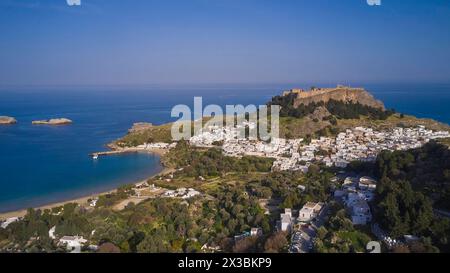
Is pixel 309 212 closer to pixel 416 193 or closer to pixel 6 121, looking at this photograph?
pixel 416 193

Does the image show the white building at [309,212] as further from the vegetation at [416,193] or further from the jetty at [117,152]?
the jetty at [117,152]

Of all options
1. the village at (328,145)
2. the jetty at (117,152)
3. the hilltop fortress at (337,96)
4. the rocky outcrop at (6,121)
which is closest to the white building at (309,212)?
the village at (328,145)

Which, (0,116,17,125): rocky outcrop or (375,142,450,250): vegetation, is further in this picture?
(0,116,17,125): rocky outcrop

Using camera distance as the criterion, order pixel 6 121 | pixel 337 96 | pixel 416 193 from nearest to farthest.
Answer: pixel 416 193, pixel 337 96, pixel 6 121

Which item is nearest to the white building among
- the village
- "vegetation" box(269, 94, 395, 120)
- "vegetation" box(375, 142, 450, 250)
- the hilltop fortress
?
"vegetation" box(375, 142, 450, 250)

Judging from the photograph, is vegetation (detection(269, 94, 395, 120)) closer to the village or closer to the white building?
the village

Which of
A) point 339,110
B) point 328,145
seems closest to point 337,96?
point 339,110

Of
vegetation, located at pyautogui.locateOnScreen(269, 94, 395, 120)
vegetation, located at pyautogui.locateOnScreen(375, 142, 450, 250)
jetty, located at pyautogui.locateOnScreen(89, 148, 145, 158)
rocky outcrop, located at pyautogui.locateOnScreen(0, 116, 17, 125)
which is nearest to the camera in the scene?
vegetation, located at pyautogui.locateOnScreen(375, 142, 450, 250)

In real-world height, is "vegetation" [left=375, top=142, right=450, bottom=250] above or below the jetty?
above

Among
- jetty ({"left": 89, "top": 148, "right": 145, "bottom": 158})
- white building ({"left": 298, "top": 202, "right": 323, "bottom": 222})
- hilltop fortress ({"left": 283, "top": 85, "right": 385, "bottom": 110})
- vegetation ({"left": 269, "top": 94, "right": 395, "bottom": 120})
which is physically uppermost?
hilltop fortress ({"left": 283, "top": 85, "right": 385, "bottom": 110})

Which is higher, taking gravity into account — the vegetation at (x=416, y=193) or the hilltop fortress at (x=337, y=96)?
the hilltop fortress at (x=337, y=96)
